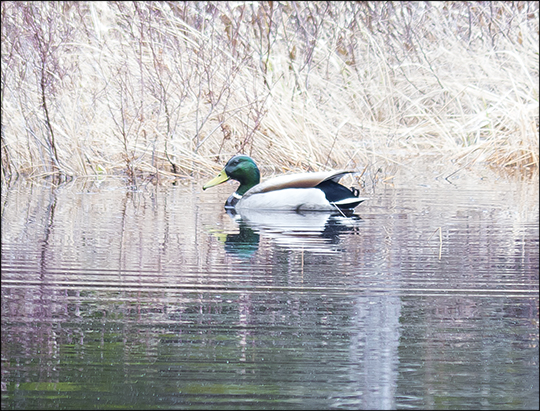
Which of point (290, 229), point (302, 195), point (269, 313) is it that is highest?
point (302, 195)

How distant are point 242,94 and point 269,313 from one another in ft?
21.6

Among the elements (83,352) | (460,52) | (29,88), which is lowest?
(83,352)

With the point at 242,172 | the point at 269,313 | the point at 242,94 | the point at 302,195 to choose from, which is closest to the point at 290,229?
the point at 302,195

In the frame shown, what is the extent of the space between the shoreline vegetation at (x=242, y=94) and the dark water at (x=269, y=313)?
10.0ft

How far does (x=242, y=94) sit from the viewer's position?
10.1 m

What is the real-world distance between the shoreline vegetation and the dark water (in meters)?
3.06

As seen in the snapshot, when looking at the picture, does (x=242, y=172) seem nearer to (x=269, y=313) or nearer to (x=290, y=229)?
(x=290, y=229)

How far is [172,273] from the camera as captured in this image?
458 cm

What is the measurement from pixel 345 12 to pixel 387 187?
5.66m

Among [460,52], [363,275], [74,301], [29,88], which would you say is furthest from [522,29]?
[74,301]

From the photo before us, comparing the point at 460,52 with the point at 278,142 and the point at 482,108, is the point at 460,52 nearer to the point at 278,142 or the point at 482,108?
the point at 482,108

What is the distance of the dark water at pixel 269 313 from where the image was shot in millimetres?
2826

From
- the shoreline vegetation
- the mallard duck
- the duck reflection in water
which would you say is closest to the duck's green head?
the mallard duck

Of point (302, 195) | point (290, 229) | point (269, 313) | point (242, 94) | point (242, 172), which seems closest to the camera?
point (269, 313)
